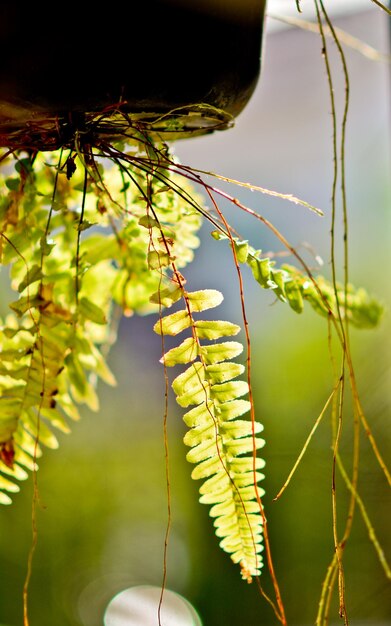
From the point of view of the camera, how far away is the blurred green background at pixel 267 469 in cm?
225

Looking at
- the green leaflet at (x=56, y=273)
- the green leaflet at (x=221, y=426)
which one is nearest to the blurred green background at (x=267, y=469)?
the green leaflet at (x=56, y=273)

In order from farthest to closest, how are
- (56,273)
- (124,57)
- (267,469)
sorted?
(267,469) < (56,273) < (124,57)

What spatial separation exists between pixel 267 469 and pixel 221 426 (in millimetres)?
1852

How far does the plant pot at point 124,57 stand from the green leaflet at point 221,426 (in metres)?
0.17

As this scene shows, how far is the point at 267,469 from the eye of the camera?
232cm

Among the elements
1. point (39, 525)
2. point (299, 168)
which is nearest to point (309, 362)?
point (299, 168)

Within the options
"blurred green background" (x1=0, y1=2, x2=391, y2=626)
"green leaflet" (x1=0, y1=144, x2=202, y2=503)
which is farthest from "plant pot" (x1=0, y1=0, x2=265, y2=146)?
"blurred green background" (x1=0, y1=2, x2=391, y2=626)

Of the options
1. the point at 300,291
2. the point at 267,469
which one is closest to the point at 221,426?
the point at 300,291

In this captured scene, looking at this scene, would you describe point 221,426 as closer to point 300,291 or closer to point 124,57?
point 300,291

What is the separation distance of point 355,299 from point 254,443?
254 mm

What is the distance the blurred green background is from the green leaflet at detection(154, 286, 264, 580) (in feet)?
5.15

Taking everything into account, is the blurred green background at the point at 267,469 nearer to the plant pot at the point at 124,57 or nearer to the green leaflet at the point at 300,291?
the green leaflet at the point at 300,291

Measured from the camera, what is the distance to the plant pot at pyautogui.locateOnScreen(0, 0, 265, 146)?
17.7 inches

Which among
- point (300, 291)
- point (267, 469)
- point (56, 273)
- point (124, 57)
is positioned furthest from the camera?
point (267, 469)
